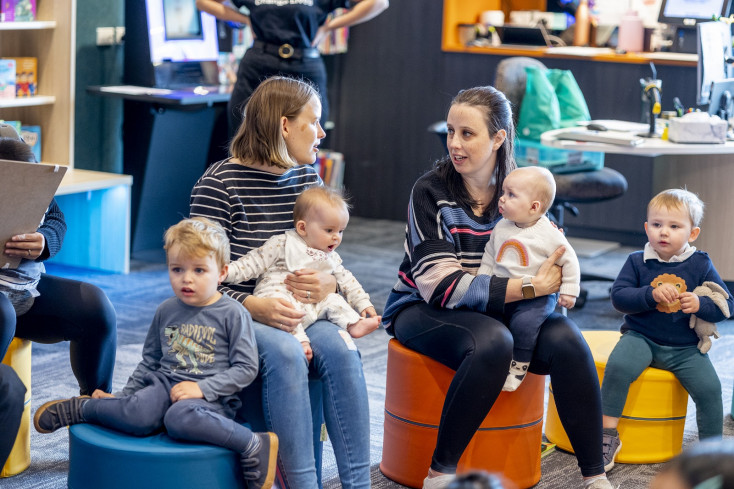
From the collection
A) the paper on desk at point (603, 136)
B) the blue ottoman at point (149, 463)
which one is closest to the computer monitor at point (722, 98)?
the paper on desk at point (603, 136)

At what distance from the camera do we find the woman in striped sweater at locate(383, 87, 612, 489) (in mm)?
2299

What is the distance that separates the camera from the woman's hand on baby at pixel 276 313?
223cm

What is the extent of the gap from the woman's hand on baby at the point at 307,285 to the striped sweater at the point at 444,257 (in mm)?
248

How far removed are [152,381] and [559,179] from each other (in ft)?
8.99

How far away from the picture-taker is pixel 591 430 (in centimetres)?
236

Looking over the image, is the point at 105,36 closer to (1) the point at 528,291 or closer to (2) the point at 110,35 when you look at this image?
(2) the point at 110,35

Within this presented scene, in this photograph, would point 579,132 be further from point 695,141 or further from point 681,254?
point 681,254

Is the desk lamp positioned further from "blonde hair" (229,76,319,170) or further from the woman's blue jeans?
the woman's blue jeans

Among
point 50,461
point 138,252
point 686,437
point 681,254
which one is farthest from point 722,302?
point 138,252

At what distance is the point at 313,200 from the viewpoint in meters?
2.34

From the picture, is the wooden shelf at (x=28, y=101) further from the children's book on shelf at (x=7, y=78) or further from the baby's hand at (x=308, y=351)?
the baby's hand at (x=308, y=351)

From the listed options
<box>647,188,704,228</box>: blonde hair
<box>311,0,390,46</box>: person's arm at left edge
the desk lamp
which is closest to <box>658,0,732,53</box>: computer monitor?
the desk lamp

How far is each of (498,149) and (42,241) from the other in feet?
3.65

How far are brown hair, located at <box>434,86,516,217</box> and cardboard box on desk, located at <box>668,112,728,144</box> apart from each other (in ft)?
5.47
